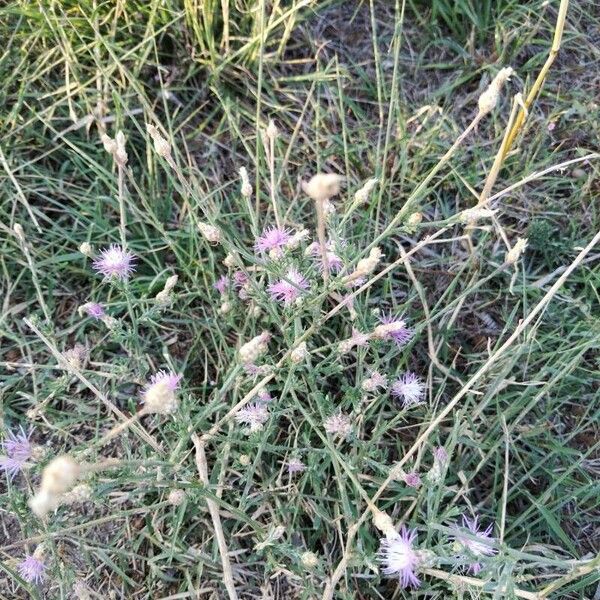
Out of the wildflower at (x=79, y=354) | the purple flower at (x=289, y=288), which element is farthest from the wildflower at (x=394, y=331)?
the wildflower at (x=79, y=354)

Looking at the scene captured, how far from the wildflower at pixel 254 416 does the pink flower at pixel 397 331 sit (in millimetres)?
250

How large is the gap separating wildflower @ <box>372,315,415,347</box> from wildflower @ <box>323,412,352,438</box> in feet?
0.52

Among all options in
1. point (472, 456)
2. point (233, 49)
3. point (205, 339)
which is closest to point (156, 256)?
point (205, 339)

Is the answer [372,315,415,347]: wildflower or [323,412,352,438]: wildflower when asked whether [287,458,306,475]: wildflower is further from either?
[372,315,415,347]: wildflower

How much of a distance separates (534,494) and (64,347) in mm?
1044

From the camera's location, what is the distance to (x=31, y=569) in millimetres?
1210

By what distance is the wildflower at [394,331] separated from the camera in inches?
47.9

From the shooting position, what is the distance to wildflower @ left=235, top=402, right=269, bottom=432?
123 centimetres

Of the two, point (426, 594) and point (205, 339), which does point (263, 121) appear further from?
point (426, 594)

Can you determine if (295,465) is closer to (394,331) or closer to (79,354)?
(394,331)

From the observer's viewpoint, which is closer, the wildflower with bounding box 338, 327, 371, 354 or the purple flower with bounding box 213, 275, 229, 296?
the wildflower with bounding box 338, 327, 371, 354

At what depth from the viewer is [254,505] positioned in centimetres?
142

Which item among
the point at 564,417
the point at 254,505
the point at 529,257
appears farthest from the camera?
the point at 529,257

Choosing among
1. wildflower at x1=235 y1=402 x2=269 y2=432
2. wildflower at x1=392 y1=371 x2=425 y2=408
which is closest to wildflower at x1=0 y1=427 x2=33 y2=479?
wildflower at x1=235 y1=402 x2=269 y2=432
